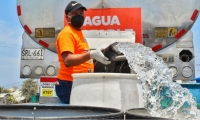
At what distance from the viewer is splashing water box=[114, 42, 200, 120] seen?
1785mm

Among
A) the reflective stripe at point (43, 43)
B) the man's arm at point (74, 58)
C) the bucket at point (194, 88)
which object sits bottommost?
the bucket at point (194, 88)

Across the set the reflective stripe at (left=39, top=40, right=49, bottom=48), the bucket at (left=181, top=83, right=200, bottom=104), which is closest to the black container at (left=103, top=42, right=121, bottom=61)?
the bucket at (left=181, top=83, right=200, bottom=104)

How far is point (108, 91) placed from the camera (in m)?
1.89

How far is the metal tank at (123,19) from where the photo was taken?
3.64 meters

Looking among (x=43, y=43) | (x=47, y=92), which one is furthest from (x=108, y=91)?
(x=43, y=43)

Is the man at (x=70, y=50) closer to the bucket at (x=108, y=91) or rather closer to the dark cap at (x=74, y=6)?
the dark cap at (x=74, y=6)

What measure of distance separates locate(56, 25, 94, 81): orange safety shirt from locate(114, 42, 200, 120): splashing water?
39 centimetres

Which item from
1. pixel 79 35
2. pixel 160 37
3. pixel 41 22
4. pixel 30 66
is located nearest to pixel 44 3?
pixel 41 22

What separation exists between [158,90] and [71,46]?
0.64m

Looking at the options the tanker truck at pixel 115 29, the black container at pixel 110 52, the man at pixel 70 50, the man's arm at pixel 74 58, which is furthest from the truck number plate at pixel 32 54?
the black container at pixel 110 52

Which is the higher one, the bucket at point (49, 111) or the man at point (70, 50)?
the man at point (70, 50)

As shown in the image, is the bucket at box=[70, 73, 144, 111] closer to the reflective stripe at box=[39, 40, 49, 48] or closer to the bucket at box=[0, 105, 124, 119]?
the bucket at box=[0, 105, 124, 119]

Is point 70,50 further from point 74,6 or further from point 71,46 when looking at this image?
point 74,6

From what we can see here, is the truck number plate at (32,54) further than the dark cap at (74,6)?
Yes
